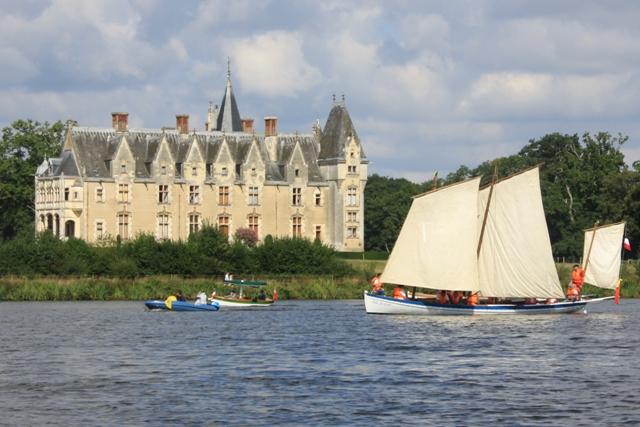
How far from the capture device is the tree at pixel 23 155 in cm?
11975

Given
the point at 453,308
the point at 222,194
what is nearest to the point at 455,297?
the point at 453,308

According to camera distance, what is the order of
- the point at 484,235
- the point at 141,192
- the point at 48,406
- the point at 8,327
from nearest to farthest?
the point at 48,406 < the point at 8,327 < the point at 484,235 < the point at 141,192

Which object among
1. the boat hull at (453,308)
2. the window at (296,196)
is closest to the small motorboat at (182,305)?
the boat hull at (453,308)

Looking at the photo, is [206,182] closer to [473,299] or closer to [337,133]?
[337,133]

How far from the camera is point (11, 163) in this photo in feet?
392

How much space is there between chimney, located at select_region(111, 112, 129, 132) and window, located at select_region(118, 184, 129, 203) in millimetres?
4061

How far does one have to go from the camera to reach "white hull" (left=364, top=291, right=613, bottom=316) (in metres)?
69.5

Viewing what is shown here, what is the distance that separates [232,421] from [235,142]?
85047mm

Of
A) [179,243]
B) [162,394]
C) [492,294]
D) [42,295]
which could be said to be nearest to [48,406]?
[162,394]

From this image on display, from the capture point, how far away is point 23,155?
121375 mm

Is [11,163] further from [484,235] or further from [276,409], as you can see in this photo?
[276,409]

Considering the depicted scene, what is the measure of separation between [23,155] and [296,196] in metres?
20.4

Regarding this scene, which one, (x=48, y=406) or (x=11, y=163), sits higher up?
(x=11, y=163)

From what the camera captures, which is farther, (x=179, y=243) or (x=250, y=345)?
(x=179, y=243)
